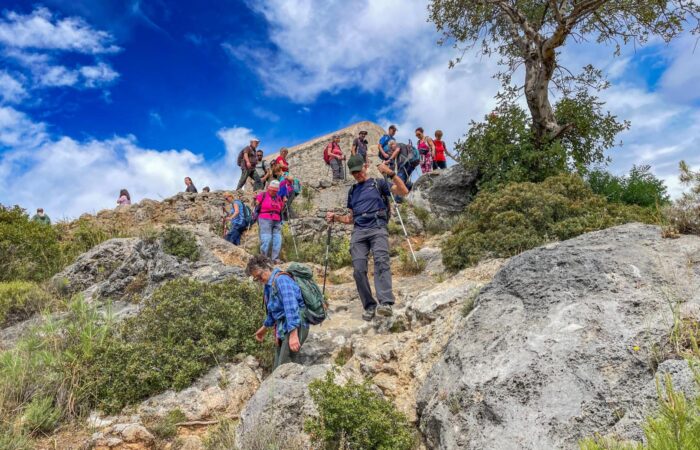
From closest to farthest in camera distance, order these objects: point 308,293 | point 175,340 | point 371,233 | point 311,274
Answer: point 308,293 < point 311,274 < point 175,340 < point 371,233

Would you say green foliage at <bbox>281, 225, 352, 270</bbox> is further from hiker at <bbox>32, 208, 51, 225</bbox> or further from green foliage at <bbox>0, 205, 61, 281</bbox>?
hiker at <bbox>32, 208, 51, 225</bbox>

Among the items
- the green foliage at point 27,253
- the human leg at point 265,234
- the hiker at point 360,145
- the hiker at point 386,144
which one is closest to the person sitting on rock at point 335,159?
the hiker at point 360,145

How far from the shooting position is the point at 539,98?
42.7 ft

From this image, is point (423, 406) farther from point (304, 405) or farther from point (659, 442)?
point (659, 442)

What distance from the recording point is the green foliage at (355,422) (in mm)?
3648

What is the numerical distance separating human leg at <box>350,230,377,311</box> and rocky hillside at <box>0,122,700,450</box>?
Result: 0.36m

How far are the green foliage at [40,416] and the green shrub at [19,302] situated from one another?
14.7ft

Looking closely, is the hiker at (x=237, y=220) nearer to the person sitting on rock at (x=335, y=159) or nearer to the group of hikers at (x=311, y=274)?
the group of hikers at (x=311, y=274)

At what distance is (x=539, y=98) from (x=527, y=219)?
246 inches

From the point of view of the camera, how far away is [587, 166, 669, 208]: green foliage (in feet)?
39.2

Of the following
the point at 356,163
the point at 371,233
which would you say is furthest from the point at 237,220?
the point at 371,233

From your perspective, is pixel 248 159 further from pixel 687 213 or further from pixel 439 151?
pixel 687 213

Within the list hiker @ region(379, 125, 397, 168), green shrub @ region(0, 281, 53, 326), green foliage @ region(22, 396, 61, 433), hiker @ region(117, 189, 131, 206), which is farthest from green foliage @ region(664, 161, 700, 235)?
hiker @ region(117, 189, 131, 206)

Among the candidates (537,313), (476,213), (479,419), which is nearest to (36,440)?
(479,419)
